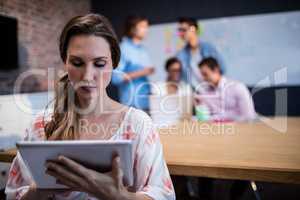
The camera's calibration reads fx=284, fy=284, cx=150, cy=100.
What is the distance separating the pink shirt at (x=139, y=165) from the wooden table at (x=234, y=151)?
357 millimetres

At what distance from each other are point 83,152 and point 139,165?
0.23 m

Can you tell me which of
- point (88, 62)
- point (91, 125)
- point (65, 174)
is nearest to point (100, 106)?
point (91, 125)

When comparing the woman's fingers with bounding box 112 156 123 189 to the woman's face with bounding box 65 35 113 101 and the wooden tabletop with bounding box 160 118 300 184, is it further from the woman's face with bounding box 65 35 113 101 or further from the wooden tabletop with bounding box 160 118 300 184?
the wooden tabletop with bounding box 160 118 300 184

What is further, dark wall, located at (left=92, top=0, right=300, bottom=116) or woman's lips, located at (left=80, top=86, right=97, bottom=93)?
dark wall, located at (left=92, top=0, right=300, bottom=116)

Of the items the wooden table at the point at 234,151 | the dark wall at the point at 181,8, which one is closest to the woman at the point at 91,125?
the wooden table at the point at 234,151

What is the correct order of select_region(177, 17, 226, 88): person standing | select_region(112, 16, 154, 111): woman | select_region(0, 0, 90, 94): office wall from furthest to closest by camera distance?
1. select_region(112, 16, 154, 111): woman
2. select_region(177, 17, 226, 88): person standing
3. select_region(0, 0, 90, 94): office wall

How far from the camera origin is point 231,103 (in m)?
3.17

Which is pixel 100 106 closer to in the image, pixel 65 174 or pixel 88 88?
pixel 88 88

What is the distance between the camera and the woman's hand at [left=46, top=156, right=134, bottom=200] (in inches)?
33.6

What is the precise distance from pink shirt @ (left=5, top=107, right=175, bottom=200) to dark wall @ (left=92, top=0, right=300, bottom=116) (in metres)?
3.09

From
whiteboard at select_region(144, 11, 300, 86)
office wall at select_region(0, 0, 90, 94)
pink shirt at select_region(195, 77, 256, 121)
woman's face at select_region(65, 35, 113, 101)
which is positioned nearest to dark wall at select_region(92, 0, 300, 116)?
whiteboard at select_region(144, 11, 300, 86)

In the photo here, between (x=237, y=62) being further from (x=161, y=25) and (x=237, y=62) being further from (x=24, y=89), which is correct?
(x=24, y=89)

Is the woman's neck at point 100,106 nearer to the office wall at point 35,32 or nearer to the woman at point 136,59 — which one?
the office wall at point 35,32

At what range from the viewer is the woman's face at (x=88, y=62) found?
3.14ft
